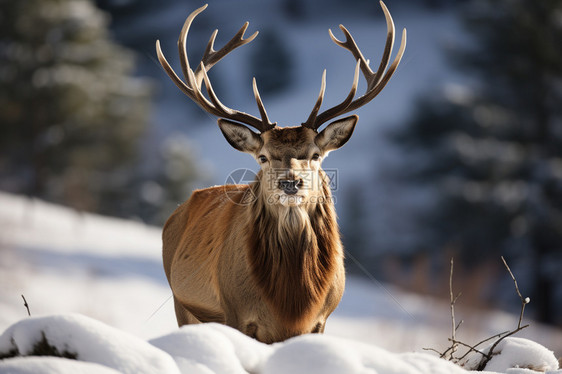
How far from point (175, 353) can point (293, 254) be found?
2.14 m

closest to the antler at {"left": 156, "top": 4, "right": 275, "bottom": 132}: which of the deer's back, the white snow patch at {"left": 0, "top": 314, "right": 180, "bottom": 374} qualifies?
the deer's back

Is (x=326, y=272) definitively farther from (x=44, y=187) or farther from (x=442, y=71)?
(x=442, y=71)

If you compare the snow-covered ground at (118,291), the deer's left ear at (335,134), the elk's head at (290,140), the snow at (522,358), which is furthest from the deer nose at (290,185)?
the snow at (522,358)

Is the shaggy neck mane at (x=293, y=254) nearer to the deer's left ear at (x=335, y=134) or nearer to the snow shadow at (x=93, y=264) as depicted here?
the deer's left ear at (x=335, y=134)

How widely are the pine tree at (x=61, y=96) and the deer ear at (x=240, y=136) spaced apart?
596 inches

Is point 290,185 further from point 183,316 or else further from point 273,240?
point 183,316

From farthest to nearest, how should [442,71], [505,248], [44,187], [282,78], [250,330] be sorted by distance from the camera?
[442,71]
[282,78]
[44,187]
[505,248]
[250,330]

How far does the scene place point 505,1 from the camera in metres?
19.6

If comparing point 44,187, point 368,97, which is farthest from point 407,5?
point 368,97

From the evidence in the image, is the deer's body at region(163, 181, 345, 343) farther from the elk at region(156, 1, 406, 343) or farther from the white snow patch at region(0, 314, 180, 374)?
the white snow patch at region(0, 314, 180, 374)

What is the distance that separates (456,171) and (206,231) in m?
17.3

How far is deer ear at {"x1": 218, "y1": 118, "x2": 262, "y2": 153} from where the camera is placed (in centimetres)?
474

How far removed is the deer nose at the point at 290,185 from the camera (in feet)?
14.1

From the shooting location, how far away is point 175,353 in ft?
7.66
